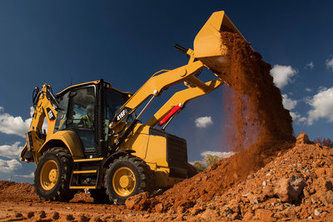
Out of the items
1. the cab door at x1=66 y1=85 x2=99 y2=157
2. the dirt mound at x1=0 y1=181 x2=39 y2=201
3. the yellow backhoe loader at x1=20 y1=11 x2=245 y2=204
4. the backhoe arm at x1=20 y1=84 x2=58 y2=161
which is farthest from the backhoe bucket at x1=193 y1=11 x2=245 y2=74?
the dirt mound at x1=0 y1=181 x2=39 y2=201

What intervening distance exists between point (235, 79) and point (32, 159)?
738 centimetres

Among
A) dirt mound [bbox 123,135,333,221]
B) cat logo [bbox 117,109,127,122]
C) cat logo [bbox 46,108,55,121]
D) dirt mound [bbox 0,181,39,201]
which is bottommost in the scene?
dirt mound [bbox 0,181,39,201]

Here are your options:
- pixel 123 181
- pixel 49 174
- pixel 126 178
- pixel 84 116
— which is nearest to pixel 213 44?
pixel 126 178

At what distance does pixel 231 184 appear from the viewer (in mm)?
4793

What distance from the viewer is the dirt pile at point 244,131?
4.87 m

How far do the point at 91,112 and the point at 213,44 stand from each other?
12.5 ft

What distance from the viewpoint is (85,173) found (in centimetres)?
654

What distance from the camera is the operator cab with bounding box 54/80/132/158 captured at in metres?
6.76

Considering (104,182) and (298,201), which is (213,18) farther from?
(104,182)

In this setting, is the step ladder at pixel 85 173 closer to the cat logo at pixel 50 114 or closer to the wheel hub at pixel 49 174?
the wheel hub at pixel 49 174

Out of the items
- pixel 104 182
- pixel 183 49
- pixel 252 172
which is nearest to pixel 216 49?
pixel 183 49

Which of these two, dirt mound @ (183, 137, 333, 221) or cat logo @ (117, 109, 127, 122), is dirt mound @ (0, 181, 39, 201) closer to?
cat logo @ (117, 109, 127, 122)

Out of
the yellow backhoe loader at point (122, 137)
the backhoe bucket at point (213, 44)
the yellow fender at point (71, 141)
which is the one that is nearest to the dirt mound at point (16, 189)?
the yellow backhoe loader at point (122, 137)

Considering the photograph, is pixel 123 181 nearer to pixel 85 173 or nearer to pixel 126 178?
pixel 126 178
